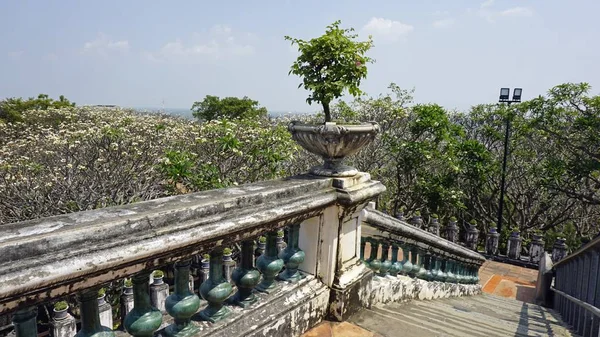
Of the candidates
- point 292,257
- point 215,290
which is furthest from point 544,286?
point 215,290

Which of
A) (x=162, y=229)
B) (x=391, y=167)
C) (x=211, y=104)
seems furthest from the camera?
(x=211, y=104)

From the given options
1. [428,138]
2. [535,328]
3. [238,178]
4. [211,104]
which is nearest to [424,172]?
[428,138]

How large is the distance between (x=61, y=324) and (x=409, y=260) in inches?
255

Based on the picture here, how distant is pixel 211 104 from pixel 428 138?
22.4 m

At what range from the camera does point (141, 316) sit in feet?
5.68

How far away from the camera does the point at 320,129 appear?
2.67m

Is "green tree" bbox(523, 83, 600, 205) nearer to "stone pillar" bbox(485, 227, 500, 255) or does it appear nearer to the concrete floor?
"stone pillar" bbox(485, 227, 500, 255)

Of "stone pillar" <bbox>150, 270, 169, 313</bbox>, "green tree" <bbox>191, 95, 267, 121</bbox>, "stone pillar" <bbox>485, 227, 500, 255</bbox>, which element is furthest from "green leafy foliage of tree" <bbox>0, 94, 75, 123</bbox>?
"stone pillar" <bbox>485, 227, 500, 255</bbox>

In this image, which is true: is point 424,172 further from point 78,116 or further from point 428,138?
point 78,116

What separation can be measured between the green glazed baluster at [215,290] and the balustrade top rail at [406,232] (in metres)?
1.43

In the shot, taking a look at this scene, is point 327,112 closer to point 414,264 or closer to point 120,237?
point 120,237

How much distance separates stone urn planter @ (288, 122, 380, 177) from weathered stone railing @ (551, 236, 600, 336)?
8.66ft

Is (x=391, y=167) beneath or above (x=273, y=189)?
beneath

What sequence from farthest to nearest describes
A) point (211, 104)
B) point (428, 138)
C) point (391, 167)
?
point (211, 104)
point (391, 167)
point (428, 138)
